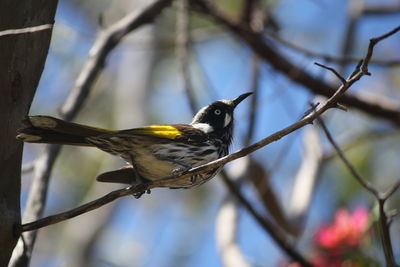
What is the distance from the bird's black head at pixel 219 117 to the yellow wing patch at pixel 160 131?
423 millimetres

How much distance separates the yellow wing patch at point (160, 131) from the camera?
357 centimetres

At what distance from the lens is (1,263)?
246cm

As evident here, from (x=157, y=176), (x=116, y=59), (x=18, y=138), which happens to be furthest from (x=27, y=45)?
(x=116, y=59)

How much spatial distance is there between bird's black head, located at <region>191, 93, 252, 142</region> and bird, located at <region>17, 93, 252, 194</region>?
0.41ft

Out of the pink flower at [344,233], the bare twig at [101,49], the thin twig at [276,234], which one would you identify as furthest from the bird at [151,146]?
the pink flower at [344,233]

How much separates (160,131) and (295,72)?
7.68 feet

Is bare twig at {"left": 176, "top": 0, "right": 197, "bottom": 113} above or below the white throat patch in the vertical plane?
above

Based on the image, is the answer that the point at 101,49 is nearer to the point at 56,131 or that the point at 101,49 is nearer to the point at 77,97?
the point at 77,97

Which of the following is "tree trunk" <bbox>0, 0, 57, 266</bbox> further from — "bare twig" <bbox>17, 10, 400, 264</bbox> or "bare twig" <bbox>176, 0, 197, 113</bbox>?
"bare twig" <bbox>176, 0, 197, 113</bbox>

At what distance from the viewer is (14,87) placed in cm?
251

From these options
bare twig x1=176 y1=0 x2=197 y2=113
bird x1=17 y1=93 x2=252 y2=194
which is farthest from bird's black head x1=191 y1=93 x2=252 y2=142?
bare twig x1=176 y1=0 x2=197 y2=113

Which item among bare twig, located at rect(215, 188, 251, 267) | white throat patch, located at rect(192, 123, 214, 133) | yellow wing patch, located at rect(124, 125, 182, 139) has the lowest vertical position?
bare twig, located at rect(215, 188, 251, 267)

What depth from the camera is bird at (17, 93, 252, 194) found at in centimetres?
325

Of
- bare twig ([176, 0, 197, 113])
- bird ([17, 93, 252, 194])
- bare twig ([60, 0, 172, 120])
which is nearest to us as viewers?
bird ([17, 93, 252, 194])
